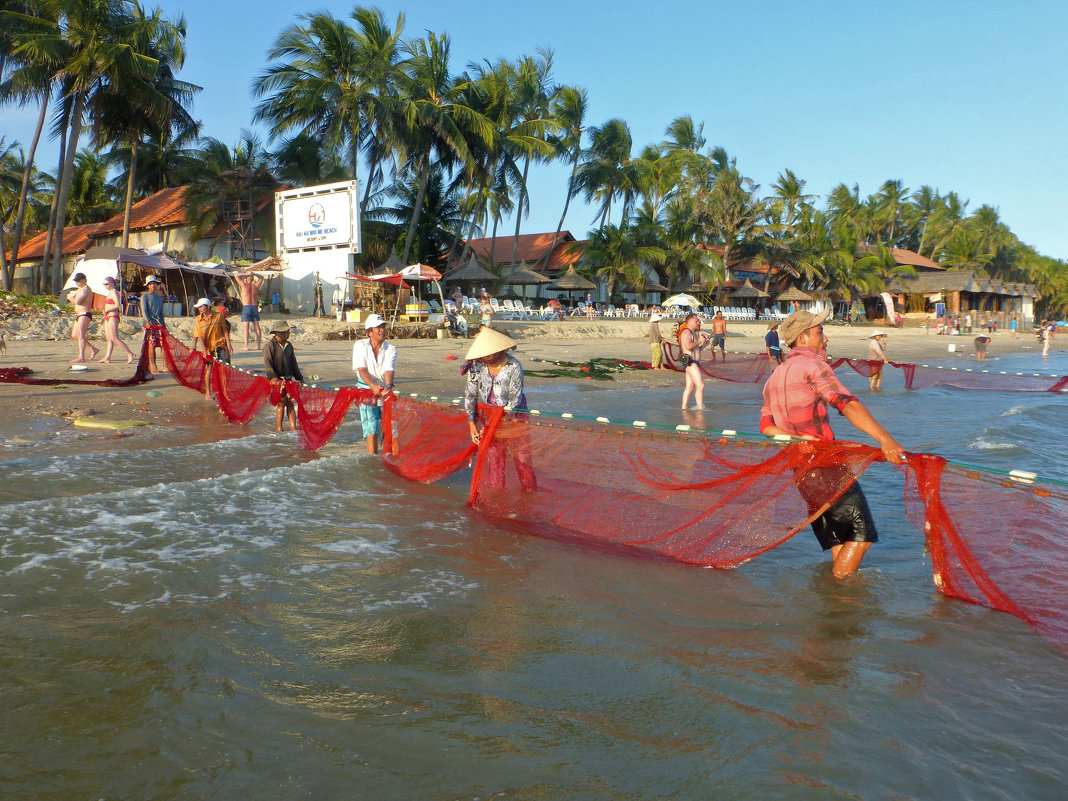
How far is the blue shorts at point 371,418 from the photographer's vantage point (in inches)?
316

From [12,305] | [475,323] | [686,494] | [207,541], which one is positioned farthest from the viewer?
[475,323]

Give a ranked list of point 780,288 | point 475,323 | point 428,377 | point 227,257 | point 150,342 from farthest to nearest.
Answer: point 780,288 < point 227,257 < point 475,323 < point 428,377 < point 150,342

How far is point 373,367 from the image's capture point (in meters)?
8.02

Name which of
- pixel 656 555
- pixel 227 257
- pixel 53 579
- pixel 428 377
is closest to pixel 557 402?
pixel 428 377

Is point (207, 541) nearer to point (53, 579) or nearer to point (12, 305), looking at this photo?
point (53, 579)

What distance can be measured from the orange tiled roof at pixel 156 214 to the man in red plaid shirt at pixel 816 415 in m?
32.7

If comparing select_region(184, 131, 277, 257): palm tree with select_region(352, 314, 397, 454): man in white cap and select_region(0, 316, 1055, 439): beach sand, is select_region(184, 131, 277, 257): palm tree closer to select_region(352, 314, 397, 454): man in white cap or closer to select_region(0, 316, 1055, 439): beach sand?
select_region(0, 316, 1055, 439): beach sand

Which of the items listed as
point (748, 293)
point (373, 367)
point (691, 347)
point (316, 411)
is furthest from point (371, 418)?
point (748, 293)

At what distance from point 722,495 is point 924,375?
15.3 metres

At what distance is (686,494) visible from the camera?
16.6 feet

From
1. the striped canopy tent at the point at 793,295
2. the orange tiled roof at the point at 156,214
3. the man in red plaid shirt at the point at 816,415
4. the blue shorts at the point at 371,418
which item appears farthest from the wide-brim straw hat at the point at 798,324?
the striped canopy tent at the point at 793,295

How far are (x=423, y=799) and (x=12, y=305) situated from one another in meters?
22.4

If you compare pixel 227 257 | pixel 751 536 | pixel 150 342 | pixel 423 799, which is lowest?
pixel 423 799

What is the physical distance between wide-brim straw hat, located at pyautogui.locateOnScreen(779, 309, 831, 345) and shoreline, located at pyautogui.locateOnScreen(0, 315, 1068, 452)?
3.87 meters
